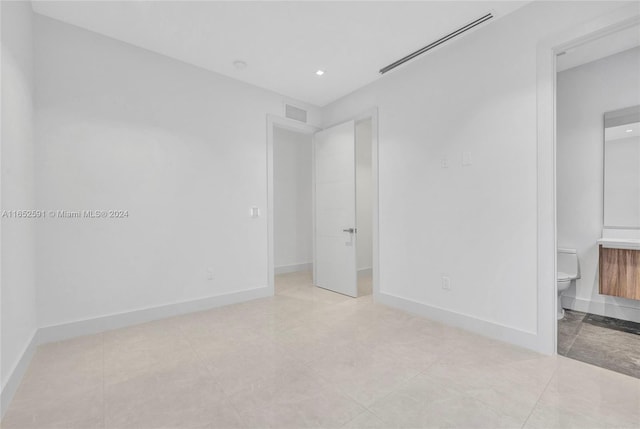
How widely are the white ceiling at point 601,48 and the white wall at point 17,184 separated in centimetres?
438

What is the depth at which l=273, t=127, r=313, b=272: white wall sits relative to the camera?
5.73 m

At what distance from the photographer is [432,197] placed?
302 cm

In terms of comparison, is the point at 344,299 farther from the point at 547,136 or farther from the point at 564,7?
the point at 564,7

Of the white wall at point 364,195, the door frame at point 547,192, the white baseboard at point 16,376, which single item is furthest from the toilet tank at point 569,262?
the white baseboard at point 16,376

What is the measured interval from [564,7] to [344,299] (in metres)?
3.49

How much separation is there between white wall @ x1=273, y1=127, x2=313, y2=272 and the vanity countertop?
4476 mm

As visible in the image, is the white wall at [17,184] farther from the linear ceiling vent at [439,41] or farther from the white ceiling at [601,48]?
the white ceiling at [601,48]

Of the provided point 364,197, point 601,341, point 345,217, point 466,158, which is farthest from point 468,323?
point 364,197

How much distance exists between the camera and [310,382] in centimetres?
189

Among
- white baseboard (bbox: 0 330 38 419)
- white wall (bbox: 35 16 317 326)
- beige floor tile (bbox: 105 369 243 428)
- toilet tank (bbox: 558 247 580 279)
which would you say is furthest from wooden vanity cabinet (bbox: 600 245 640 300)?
white baseboard (bbox: 0 330 38 419)

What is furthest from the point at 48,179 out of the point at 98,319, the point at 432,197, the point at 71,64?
the point at 432,197

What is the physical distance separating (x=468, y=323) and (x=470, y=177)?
4.59 ft

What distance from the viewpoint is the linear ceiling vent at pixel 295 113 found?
4.09 m

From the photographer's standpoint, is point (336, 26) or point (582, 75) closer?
point (336, 26)
